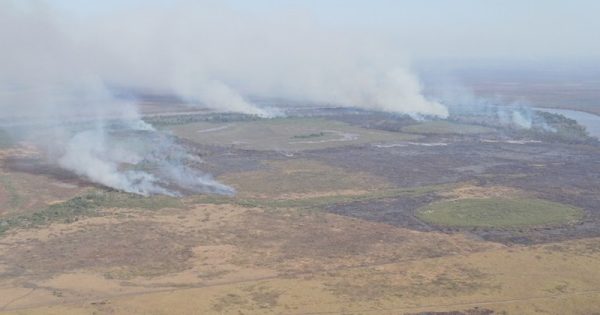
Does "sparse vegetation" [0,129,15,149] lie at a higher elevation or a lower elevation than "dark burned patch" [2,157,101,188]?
higher

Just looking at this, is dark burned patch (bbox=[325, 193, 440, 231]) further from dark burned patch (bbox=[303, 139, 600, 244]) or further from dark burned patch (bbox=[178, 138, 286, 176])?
dark burned patch (bbox=[178, 138, 286, 176])

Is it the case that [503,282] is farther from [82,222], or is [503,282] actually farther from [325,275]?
[82,222]

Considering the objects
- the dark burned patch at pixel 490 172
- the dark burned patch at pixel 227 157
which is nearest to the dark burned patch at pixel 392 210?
the dark burned patch at pixel 490 172

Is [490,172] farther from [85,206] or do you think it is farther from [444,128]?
[85,206]

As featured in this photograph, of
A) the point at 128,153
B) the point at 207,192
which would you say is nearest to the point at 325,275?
the point at 207,192


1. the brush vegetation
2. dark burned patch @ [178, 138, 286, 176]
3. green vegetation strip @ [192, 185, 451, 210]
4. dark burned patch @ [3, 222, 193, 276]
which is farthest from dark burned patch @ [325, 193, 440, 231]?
dark burned patch @ [178, 138, 286, 176]

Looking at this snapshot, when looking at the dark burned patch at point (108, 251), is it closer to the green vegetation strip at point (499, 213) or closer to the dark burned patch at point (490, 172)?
the dark burned patch at point (490, 172)

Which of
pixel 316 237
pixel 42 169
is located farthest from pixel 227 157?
pixel 316 237
